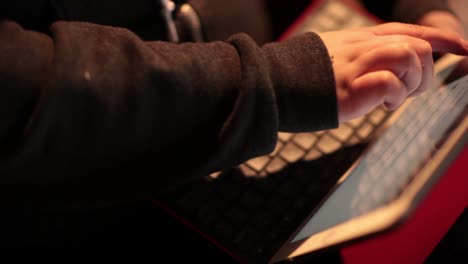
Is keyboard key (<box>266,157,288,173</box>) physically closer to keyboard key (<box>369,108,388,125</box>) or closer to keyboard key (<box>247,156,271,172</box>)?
keyboard key (<box>247,156,271,172</box>)

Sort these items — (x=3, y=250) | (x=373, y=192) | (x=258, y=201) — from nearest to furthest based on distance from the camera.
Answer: (x=373, y=192)
(x=258, y=201)
(x=3, y=250)

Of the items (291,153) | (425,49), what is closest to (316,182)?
(291,153)

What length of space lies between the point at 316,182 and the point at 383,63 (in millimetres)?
136

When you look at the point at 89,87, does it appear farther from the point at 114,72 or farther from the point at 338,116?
the point at 338,116

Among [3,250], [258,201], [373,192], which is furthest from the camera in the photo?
[3,250]

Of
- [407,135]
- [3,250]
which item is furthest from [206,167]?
[3,250]

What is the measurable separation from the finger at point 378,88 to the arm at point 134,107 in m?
0.03

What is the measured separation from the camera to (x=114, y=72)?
1.39 ft

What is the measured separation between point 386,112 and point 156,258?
1.15 feet

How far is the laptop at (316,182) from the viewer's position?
41 centimetres

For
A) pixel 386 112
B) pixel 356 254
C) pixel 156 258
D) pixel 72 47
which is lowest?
pixel 156 258

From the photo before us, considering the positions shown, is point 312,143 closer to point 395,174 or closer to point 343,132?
point 343,132

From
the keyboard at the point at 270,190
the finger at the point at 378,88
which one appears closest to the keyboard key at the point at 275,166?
the keyboard at the point at 270,190

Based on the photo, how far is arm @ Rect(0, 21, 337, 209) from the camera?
405 millimetres
